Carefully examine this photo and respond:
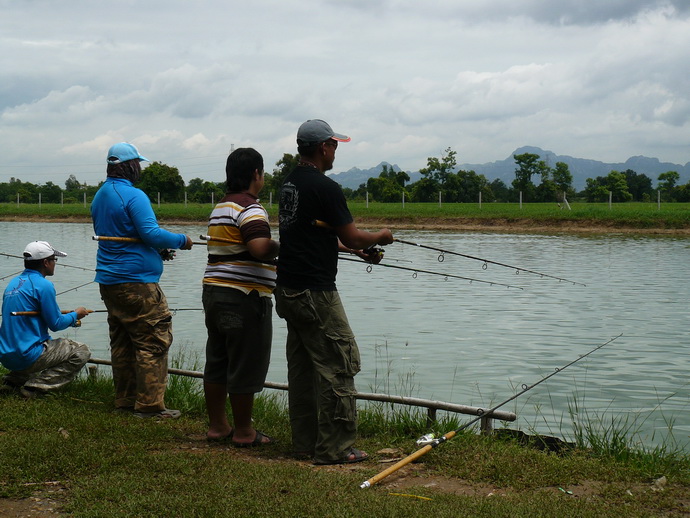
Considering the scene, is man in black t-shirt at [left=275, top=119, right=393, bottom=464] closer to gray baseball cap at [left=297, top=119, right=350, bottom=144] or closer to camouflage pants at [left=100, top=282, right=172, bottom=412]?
gray baseball cap at [left=297, top=119, right=350, bottom=144]

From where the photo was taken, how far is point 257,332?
5266 millimetres

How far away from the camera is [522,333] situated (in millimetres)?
12430

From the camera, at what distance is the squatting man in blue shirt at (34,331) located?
20.9ft

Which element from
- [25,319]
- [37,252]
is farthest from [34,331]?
[37,252]

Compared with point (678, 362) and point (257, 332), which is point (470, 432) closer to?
point (257, 332)

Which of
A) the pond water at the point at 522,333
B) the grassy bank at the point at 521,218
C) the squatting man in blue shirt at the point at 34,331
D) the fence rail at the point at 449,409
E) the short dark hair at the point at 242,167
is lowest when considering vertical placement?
the pond water at the point at 522,333

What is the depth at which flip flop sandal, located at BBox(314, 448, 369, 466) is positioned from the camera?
510cm

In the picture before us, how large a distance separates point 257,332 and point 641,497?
91.1 inches

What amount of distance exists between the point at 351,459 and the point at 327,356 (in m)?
0.63

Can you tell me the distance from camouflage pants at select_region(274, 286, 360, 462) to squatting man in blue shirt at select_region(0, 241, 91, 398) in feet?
7.27

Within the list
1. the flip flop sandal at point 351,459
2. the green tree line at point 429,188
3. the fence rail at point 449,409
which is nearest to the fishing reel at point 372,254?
the fence rail at point 449,409

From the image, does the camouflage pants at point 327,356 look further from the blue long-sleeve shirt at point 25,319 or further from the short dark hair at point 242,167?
the blue long-sleeve shirt at point 25,319

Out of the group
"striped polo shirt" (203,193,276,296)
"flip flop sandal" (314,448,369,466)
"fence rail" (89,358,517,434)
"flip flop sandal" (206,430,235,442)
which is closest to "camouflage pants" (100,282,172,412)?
"flip flop sandal" (206,430,235,442)

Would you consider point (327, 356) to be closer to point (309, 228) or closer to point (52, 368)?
point (309, 228)
